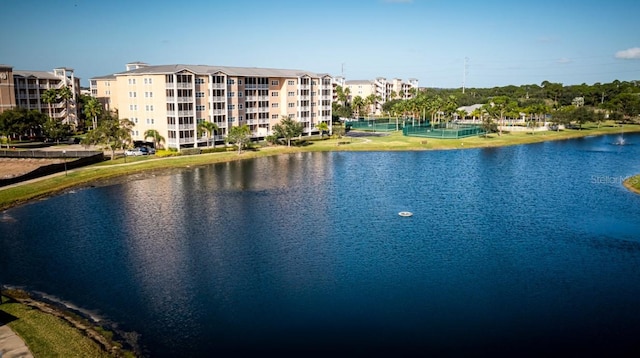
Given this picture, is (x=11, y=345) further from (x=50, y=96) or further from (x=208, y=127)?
(x=50, y=96)

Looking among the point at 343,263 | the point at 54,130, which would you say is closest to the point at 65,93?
the point at 54,130

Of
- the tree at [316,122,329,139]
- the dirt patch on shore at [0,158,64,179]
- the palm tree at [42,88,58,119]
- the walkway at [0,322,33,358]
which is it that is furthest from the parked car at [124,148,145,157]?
the walkway at [0,322,33,358]

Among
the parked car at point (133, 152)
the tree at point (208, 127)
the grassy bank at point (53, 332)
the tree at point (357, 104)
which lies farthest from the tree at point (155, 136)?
the tree at point (357, 104)

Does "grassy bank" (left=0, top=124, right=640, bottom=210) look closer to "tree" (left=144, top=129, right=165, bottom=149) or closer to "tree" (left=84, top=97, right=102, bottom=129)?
"tree" (left=144, top=129, right=165, bottom=149)

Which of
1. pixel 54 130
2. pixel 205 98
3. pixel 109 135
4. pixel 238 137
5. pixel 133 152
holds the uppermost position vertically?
pixel 205 98

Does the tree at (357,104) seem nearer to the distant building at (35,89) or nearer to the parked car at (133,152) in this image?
the distant building at (35,89)

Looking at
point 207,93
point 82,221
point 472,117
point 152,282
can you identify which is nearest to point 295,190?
point 82,221
